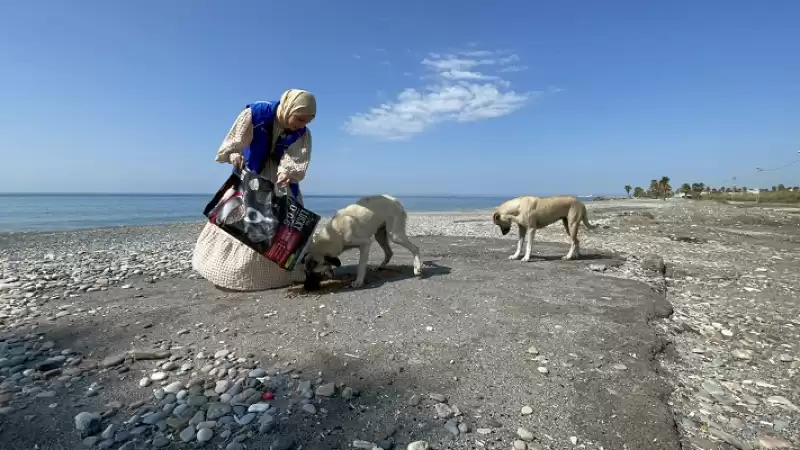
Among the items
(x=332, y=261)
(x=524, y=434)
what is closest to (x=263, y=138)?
(x=332, y=261)

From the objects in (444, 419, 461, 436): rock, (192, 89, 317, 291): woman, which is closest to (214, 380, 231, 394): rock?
(444, 419, 461, 436): rock

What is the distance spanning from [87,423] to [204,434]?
2.59 feet

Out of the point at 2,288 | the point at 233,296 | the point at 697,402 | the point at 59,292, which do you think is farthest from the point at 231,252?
the point at 697,402

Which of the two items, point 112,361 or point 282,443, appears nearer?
point 282,443

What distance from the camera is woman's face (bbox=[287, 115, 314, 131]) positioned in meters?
5.23

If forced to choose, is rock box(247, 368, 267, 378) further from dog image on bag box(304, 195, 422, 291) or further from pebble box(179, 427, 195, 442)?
dog image on bag box(304, 195, 422, 291)

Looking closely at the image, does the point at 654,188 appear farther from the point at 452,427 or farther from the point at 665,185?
the point at 452,427

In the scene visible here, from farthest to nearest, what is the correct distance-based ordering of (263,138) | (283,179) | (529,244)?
(529,244)
(263,138)
(283,179)

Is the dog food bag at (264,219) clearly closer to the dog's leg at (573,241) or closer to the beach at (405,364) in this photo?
the beach at (405,364)

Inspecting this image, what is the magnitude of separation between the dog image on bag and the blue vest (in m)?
0.89

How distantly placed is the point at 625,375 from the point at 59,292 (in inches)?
287

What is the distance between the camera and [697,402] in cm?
288

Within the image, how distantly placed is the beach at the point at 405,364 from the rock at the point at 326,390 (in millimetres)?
13

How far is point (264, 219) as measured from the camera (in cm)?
480
